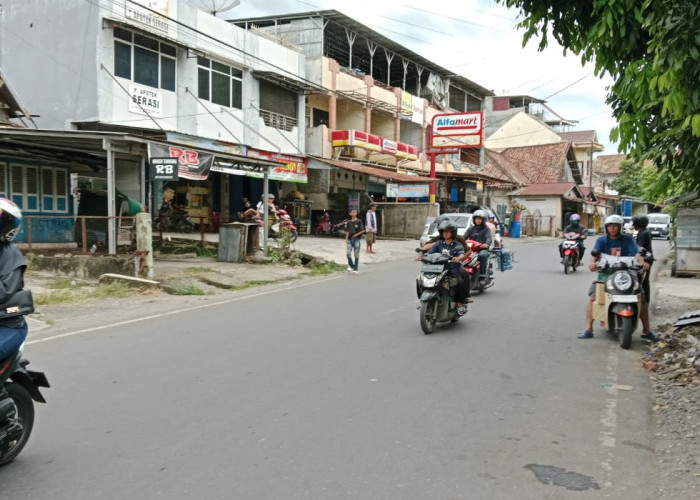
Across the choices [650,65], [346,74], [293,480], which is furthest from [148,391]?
[346,74]

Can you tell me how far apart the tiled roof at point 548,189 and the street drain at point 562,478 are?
4616 cm

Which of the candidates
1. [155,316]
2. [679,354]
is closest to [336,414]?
[679,354]

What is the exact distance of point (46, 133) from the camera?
12312 millimetres

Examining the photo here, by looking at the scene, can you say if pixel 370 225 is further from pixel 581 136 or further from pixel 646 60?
pixel 581 136

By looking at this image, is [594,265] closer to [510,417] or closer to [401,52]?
[510,417]

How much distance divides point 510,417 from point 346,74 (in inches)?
1071

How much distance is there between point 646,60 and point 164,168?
1100 cm

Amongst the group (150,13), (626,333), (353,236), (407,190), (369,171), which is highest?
(150,13)

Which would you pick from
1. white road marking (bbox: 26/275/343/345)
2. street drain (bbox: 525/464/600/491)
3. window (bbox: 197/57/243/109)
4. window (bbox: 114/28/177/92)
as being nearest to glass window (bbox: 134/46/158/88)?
window (bbox: 114/28/177/92)

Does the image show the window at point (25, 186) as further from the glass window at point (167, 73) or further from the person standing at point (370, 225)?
the person standing at point (370, 225)

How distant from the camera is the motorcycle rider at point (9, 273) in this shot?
138 inches

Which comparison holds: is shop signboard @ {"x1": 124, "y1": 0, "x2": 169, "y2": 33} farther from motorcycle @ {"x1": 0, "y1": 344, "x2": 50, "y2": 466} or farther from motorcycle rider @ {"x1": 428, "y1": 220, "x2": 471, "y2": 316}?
motorcycle @ {"x1": 0, "y1": 344, "x2": 50, "y2": 466}

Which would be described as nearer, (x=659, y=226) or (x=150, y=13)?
(x=150, y=13)

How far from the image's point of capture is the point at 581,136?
6212 centimetres
